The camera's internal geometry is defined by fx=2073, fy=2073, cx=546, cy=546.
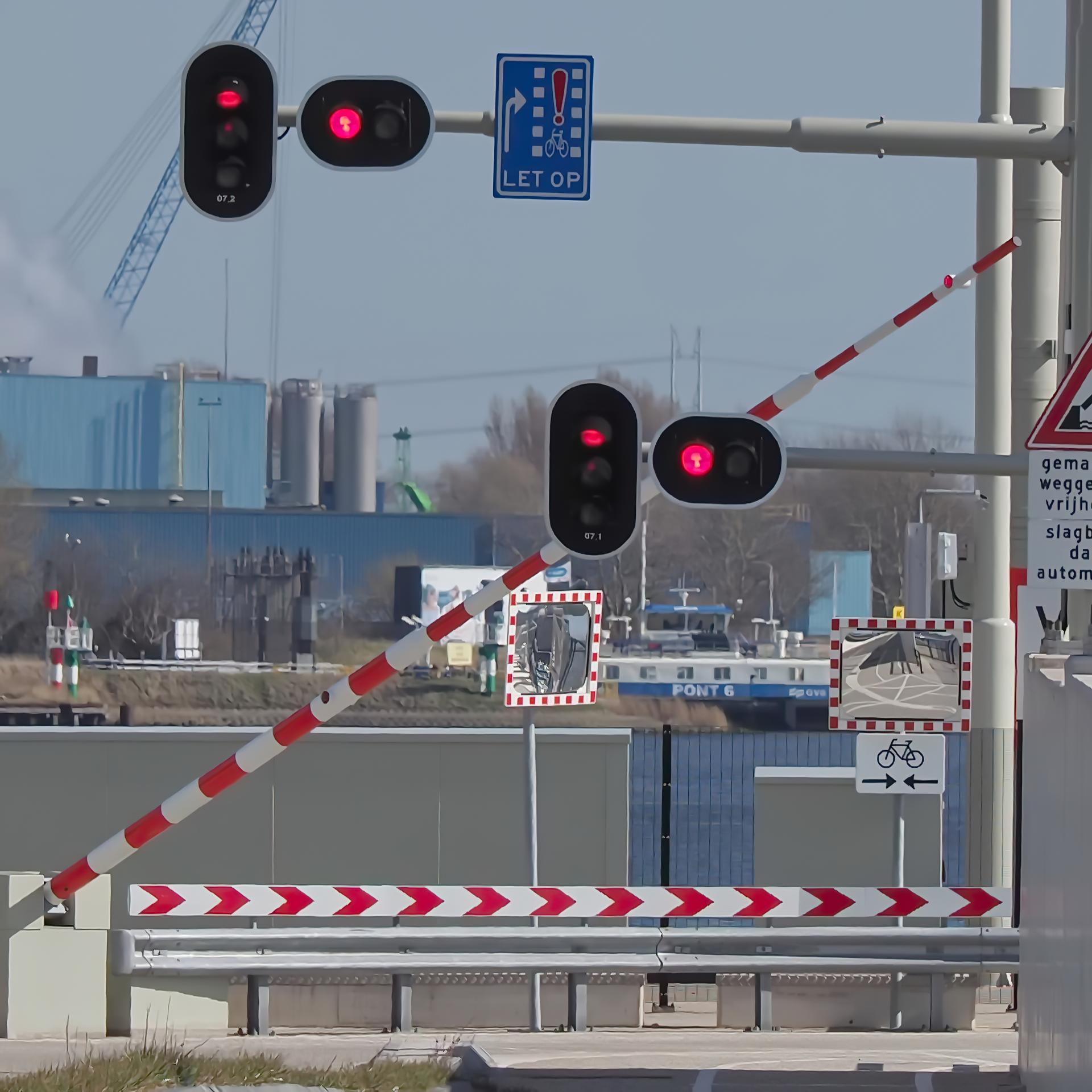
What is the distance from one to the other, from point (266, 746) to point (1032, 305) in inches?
269

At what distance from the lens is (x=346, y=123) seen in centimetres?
1041

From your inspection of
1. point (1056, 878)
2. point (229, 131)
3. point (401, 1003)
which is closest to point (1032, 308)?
point (401, 1003)

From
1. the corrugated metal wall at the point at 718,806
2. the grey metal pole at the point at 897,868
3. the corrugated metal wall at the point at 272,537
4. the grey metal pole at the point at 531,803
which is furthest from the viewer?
the corrugated metal wall at the point at 272,537

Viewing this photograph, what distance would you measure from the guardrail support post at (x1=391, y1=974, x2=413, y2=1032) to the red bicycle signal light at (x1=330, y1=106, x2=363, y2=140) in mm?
5206

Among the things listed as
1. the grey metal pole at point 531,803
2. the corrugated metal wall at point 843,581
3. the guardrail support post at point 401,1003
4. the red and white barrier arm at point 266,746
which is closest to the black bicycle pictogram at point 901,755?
the grey metal pole at point 531,803

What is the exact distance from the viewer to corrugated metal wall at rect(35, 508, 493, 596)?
314 ft

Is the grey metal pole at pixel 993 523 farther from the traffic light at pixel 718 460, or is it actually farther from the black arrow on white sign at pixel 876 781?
the traffic light at pixel 718 460

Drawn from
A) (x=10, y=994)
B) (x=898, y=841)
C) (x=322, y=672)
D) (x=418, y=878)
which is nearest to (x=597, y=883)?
(x=418, y=878)

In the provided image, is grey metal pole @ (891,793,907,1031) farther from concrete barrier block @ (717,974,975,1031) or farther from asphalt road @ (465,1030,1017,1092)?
asphalt road @ (465,1030,1017,1092)

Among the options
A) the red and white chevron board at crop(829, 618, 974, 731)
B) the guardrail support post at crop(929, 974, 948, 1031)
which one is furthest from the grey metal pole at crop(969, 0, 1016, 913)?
the guardrail support post at crop(929, 974, 948, 1031)

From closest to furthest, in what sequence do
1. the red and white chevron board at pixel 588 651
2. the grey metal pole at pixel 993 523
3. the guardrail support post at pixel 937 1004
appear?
the guardrail support post at pixel 937 1004 → the red and white chevron board at pixel 588 651 → the grey metal pole at pixel 993 523

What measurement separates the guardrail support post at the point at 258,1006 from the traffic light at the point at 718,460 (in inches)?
172

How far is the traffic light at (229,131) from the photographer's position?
10.3 metres

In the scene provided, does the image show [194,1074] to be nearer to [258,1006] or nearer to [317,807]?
[258,1006]
